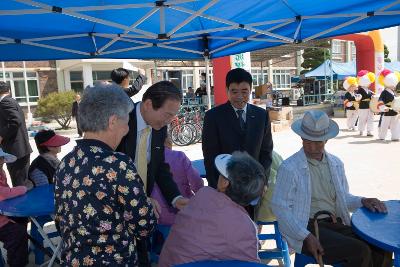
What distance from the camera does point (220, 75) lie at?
11.2m

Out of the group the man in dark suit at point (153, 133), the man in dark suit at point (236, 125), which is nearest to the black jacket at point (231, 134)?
the man in dark suit at point (236, 125)

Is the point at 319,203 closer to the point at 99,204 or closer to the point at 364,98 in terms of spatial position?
A: the point at 99,204

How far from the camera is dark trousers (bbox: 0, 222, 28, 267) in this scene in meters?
2.98

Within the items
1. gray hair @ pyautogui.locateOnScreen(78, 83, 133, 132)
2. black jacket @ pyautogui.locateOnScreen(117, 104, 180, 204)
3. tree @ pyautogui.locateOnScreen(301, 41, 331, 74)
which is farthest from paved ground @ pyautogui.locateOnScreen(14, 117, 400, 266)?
tree @ pyautogui.locateOnScreen(301, 41, 331, 74)

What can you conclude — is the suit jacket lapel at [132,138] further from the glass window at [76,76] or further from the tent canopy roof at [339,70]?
the tent canopy roof at [339,70]

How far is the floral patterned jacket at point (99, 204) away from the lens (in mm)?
1418

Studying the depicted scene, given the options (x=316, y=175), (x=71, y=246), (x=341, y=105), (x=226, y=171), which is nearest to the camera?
(x=71, y=246)

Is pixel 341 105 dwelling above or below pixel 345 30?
below

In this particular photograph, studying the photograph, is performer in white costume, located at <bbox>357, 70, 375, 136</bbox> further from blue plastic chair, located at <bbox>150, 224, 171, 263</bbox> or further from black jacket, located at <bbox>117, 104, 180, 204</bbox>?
black jacket, located at <bbox>117, 104, 180, 204</bbox>

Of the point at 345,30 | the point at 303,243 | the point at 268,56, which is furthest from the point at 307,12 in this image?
the point at 268,56

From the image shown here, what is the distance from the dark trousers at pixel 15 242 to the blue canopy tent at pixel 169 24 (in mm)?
1698

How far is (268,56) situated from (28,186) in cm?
2045

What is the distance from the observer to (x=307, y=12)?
12.5 ft

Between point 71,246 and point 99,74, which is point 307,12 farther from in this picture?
point 99,74
